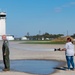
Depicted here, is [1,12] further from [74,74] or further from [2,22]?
[74,74]

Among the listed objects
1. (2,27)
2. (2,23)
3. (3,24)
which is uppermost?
(2,23)

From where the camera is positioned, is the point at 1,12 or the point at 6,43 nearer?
the point at 6,43

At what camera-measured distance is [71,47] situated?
1454cm

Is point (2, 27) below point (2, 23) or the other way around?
below

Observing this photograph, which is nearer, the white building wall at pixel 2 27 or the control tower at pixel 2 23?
the white building wall at pixel 2 27

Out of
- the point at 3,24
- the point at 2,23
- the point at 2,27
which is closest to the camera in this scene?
the point at 2,27

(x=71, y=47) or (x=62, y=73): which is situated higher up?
(x=71, y=47)

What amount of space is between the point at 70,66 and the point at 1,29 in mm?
98206

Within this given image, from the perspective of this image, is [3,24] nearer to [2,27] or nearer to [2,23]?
[2,23]

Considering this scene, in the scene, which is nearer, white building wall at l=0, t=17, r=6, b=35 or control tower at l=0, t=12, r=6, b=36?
white building wall at l=0, t=17, r=6, b=35

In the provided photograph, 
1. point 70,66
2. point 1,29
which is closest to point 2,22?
point 1,29

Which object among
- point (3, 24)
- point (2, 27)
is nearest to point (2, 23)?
point (3, 24)

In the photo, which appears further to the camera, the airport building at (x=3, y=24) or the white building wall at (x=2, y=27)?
the airport building at (x=3, y=24)

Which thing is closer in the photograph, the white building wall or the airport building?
the white building wall
